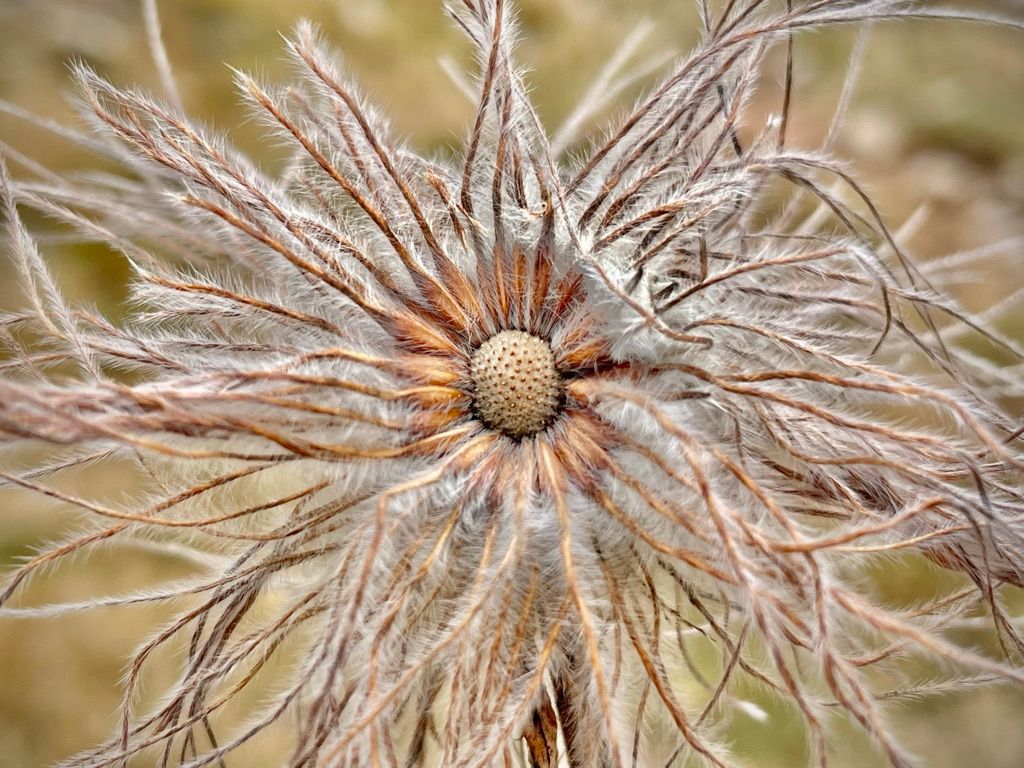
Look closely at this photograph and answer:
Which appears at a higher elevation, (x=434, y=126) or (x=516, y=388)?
(x=434, y=126)

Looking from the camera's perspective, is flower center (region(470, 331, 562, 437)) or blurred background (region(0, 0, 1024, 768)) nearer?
flower center (region(470, 331, 562, 437))

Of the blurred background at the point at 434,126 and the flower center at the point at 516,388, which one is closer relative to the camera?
the flower center at the point at 516,388

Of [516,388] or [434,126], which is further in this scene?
[434,126]

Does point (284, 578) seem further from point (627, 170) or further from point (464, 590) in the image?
point (627, 170)

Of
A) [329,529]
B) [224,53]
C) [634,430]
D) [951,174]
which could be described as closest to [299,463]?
[329,529]
